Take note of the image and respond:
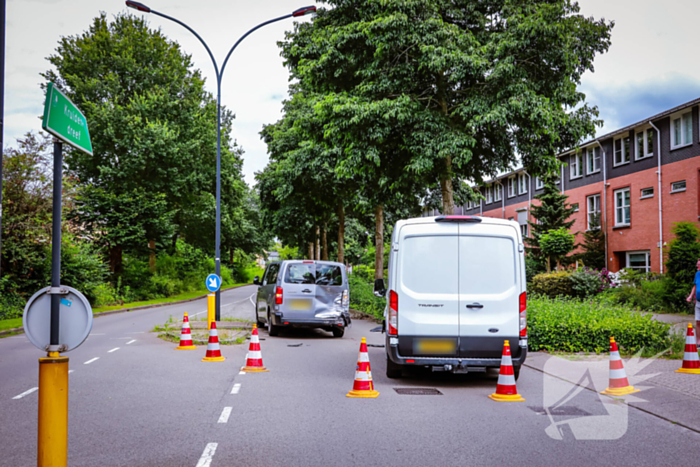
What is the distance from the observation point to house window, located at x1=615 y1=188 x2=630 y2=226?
30.9m

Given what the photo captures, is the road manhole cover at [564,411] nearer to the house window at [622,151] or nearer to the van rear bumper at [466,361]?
the van rear bumper at [466,361]

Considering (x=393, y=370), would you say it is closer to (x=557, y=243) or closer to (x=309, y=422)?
(x=309, y=422)

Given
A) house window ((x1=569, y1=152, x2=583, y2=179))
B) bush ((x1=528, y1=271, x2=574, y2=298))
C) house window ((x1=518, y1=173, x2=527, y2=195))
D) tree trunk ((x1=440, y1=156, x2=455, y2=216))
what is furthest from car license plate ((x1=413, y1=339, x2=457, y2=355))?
house window ((x1=518, y1=173, x2=527, y2=195))

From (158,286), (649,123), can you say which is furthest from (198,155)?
(649,123)

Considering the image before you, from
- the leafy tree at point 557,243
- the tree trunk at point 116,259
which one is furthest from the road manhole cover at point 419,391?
the tree trunk at point 116,259

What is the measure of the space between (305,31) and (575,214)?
23456 millimetres

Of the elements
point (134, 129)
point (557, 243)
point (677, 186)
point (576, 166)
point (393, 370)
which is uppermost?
point (134, 129)

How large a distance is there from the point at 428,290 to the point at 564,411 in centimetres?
232

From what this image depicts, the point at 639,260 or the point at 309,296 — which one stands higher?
the point at 639,260

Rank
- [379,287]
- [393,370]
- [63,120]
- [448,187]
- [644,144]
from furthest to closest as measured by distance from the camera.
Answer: [644,144] < [448,187] < [379,287] < [393,370] < [63,120]

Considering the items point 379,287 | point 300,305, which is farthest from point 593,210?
point 379,287

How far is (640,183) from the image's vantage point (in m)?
29.6

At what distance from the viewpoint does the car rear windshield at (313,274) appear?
48.3 feet

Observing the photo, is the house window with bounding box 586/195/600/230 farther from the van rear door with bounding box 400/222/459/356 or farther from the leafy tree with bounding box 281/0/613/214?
the van rear door with bounding box 400/222/459/356
